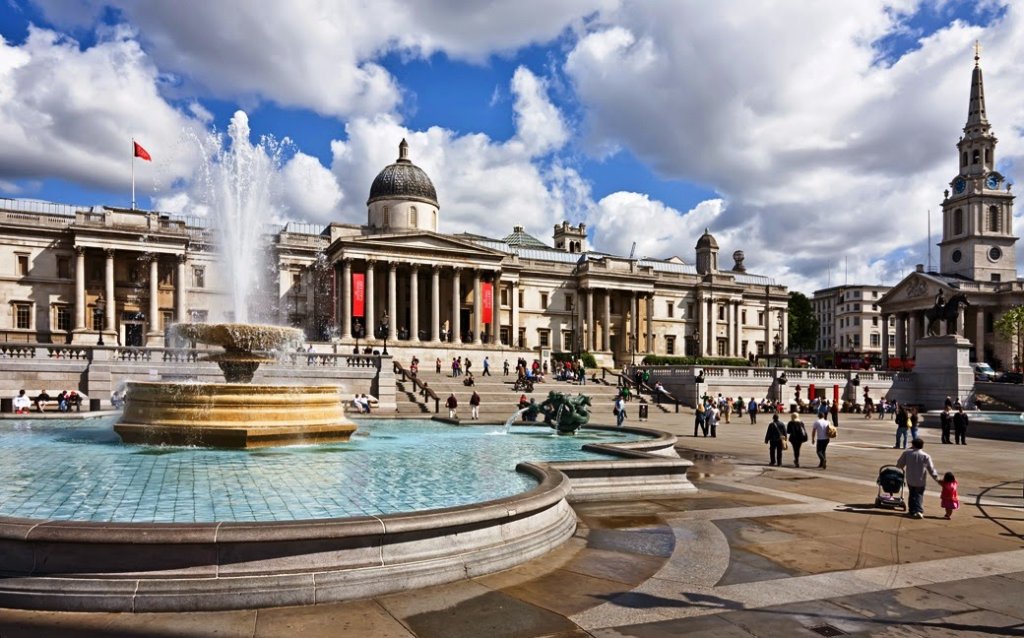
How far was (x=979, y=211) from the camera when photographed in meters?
97.3

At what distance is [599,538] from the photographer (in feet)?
32.7

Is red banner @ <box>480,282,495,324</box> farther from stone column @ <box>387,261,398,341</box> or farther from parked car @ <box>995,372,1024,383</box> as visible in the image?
parked car @ <box>995,372,1024,383</box>

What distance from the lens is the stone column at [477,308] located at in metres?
64.4

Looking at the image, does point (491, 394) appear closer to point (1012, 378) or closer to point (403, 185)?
point (403, 185)

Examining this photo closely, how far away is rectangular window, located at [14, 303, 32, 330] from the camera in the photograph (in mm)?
57125

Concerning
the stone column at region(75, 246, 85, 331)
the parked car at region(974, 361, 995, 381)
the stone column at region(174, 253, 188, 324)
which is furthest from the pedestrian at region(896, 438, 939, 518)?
the stone column at region(75, 246, 85, 331)

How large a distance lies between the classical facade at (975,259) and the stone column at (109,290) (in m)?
88.1

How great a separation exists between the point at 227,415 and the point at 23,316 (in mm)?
54355

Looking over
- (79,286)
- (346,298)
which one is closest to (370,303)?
(346,298)

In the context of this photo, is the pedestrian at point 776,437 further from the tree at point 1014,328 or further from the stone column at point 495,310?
the tree at point 1014,328

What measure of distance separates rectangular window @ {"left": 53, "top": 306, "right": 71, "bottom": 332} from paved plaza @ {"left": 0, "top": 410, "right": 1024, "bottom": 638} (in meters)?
59.6

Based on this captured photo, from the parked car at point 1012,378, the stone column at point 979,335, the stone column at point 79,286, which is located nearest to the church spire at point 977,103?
the stone column at point 979,335

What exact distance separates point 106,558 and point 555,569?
4.74 metres

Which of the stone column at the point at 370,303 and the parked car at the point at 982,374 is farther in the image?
the stone column at the point at 370,303
